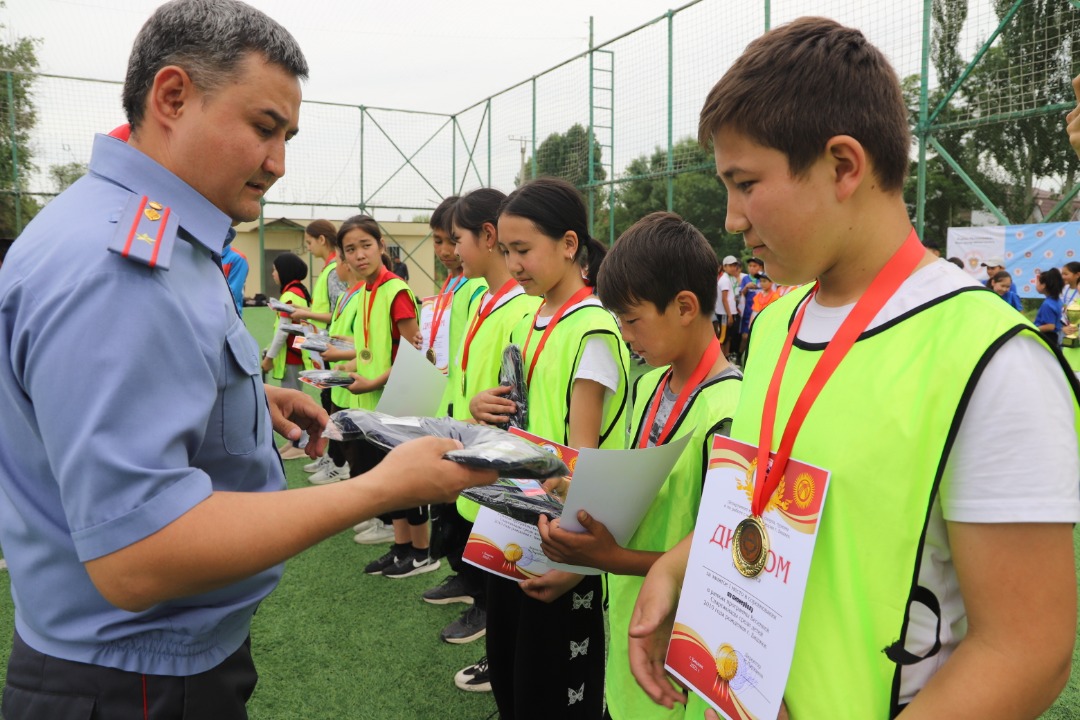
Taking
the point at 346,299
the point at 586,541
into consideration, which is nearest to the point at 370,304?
the point at 346,299

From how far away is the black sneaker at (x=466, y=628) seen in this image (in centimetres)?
343

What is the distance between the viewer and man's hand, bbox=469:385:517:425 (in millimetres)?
2428

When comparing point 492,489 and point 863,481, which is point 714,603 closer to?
point 863,481

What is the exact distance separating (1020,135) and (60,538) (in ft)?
41.4

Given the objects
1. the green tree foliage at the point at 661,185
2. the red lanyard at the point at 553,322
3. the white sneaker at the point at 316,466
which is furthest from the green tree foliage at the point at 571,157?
the red lanyard at the point at 553,322

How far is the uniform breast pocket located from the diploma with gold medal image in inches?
30.6

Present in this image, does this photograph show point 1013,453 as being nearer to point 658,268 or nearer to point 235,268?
point 658,268

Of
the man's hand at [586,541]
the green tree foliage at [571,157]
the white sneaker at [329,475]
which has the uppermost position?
the green tree foliage at [571,157]

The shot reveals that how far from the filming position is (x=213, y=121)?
1229mm

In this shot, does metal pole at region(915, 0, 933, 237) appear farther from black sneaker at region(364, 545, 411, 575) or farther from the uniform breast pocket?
the uniform breast pocket

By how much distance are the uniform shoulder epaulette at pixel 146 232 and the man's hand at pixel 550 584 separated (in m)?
1.27

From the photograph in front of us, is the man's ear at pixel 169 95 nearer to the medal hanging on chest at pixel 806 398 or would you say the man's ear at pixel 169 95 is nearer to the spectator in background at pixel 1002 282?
the medal hanging on chest at pixel 806 398

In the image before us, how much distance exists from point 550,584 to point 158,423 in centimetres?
124

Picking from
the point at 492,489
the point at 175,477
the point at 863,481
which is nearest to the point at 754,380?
the point at 863,481
